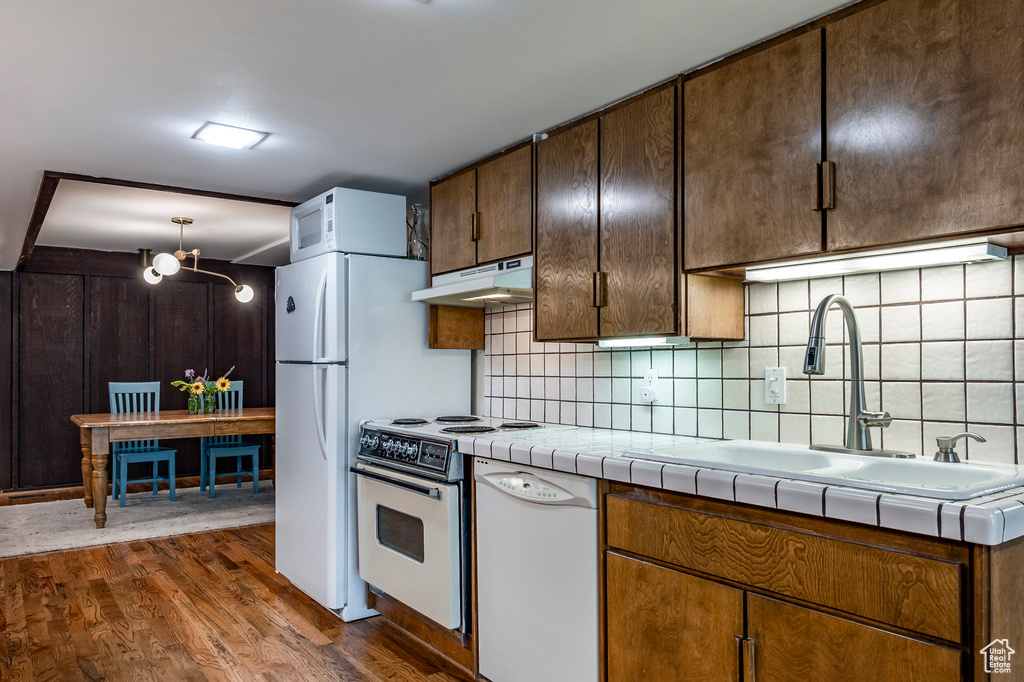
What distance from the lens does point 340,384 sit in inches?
124

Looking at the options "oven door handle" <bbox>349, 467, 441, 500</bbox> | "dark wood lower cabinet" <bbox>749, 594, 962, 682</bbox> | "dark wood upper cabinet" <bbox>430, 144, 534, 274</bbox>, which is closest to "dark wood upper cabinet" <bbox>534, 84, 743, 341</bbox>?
"dark wood upper cabinet" <bbox>430, 144, 534, 274</bbox>

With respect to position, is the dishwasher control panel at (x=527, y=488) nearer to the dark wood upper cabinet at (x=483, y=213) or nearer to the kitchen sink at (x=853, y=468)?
the kitchen sink at (x=853, y=468)

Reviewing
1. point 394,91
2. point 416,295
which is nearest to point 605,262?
point 394,91

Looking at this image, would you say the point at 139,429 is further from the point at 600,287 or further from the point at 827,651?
the point at 827,651

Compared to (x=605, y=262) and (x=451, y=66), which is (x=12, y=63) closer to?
(x=451, y=66)

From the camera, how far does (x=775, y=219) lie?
6.05 ft

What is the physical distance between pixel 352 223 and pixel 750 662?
2462 mm

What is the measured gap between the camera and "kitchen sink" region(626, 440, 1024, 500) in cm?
138

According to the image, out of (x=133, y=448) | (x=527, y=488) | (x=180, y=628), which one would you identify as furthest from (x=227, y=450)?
(x=527, y=488)

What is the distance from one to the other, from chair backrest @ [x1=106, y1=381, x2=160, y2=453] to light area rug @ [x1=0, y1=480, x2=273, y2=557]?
45 centimetres

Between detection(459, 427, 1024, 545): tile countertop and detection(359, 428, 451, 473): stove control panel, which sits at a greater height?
detection(459, 427, 1024, 545): tile countertop

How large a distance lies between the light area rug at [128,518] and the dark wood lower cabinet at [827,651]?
420 centimetres

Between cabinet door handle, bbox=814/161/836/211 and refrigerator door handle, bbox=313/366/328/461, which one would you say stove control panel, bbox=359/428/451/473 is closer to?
refrigerator door handle, bbox=313/366/328/461

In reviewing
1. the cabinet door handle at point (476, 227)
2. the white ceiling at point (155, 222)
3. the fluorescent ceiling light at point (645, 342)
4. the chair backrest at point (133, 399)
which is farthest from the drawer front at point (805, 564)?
the chair backrest at point (133, 399)
